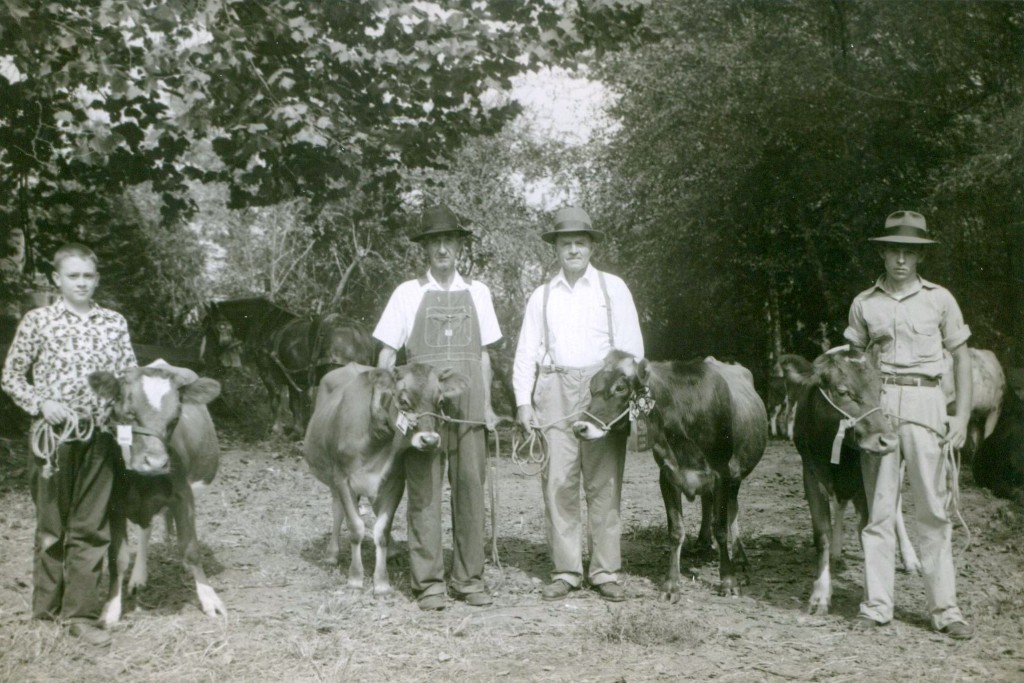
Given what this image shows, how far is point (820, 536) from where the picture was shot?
6219mm

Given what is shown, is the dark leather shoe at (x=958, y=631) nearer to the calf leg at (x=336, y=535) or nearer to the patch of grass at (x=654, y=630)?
the patch of grass at (x=654, y=630)

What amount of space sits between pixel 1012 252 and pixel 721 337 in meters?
9.39

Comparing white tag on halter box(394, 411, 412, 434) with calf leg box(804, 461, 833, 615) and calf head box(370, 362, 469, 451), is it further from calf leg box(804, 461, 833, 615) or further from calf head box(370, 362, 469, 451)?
calf leg box(804, 461, 833, 615)

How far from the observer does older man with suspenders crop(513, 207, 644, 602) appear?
21.4 ft

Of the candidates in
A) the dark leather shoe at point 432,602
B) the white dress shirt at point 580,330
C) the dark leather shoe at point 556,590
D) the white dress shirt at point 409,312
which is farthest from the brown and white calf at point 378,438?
the dark leather shoe at point 556,590

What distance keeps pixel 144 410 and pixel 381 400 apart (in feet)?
5.25

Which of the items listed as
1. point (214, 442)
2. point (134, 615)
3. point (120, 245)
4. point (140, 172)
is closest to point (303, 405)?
point (120, 245)

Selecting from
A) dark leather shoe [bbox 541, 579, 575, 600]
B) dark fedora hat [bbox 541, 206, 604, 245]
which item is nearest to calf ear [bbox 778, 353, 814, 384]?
dark fedora hat [bbox 541, 206, 604, 245]

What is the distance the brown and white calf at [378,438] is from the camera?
620cm

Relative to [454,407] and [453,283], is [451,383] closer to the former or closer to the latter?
[454,407]

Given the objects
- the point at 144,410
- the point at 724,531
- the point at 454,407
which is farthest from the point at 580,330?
the point at 144,410

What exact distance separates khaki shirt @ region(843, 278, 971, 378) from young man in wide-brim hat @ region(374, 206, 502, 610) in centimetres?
248

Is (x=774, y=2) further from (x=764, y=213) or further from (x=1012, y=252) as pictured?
(x=1012, y=252)

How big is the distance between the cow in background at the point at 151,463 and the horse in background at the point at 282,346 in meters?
7.75
